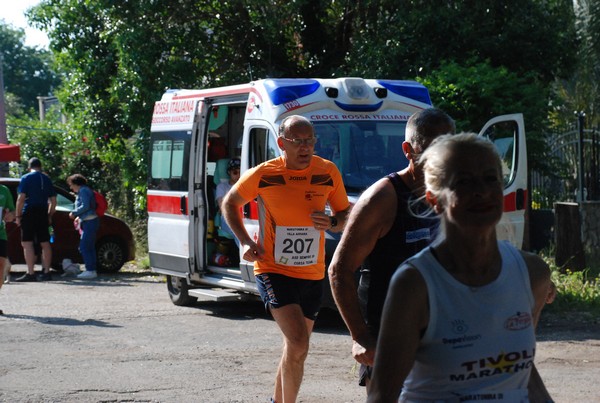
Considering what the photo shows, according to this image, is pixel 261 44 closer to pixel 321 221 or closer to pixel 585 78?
pixel 585 78

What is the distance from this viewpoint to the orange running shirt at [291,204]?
682 cm

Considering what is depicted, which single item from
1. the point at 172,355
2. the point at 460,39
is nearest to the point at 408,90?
the point at 172,355

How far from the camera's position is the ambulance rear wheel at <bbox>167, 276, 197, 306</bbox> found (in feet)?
42.3

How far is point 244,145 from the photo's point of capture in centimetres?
1118

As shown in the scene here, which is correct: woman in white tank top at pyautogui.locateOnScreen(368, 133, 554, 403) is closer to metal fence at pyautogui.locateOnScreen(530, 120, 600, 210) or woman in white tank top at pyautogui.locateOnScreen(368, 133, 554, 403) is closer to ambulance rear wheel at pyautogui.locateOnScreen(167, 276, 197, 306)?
ambulance rear wheel at pyautogui.locateOnScreen(167, 276, 197, 306)

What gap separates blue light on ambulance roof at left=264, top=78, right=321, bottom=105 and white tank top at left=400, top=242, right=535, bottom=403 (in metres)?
7.93

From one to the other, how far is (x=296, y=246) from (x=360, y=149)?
13.7 feet

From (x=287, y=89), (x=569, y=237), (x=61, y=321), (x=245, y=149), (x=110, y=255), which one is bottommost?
(x=61, y=321)

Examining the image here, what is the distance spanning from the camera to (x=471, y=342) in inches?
112

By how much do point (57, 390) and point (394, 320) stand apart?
18.8 feet

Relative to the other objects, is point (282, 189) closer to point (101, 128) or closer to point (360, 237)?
point (360, 237)

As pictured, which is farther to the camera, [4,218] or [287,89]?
[4,218]

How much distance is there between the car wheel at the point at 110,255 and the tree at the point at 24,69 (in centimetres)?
8030

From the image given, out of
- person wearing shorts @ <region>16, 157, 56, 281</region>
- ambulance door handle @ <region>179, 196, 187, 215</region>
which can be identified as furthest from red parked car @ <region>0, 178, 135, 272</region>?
ambulance door handle @ <region>179, 196, 187, 215</region>
